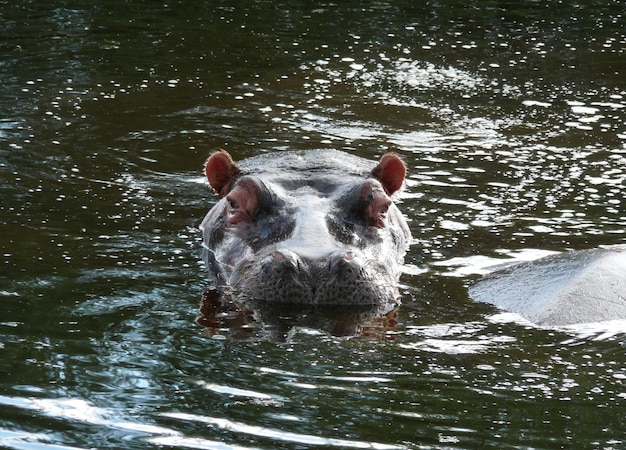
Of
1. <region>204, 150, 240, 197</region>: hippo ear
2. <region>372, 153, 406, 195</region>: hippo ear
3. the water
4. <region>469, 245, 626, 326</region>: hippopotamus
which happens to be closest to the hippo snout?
the water

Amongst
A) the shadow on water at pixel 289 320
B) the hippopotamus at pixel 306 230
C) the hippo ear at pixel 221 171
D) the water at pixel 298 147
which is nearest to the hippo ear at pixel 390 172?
the hippopotamus at pixel 306 230

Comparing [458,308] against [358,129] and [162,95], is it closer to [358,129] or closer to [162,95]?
[358,129]

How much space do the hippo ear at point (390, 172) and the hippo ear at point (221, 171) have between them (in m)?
0.93

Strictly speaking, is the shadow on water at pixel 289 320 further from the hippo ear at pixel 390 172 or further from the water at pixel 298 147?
the hippo ear at pixel 390 172

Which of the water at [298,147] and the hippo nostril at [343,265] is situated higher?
the hippo nostril at [343,265]

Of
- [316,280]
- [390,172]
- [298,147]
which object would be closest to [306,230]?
[316,280]

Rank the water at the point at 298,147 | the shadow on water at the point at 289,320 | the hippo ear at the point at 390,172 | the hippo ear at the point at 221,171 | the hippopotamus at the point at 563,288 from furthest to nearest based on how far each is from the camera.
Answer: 1. the hippo ear at the point at 221,171
2. the hippo ear at the point at 390,172
3. the hippopotamus at the point at 563,288
4. the shadow on water at the point at 289,320
5. the water at the point at 298,147

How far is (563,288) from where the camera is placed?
22.2 ft

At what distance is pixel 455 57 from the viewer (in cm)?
1447

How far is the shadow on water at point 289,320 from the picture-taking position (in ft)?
20.6

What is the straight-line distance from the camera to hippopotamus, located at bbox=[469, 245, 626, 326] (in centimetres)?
653

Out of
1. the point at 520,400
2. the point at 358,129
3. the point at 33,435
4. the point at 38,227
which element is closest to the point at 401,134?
the point at 358,129

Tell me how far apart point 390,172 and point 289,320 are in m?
1.94

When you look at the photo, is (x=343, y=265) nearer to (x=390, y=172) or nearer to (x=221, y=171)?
(x=390, y=172)
